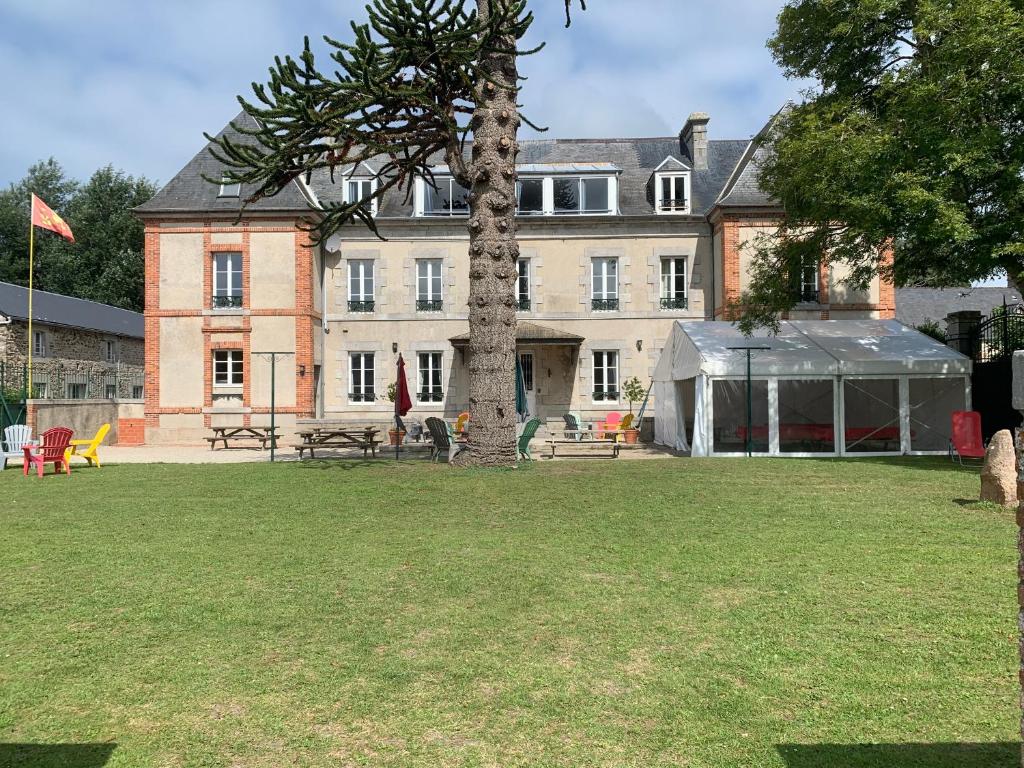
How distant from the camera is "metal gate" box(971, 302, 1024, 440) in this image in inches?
630

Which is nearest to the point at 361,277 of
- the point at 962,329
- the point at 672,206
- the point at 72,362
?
the point at 672,206

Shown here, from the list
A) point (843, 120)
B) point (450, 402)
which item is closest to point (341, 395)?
point (450, 402)

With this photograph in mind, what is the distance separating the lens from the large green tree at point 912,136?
11617 millimetres

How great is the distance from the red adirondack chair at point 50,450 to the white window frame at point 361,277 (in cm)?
1154

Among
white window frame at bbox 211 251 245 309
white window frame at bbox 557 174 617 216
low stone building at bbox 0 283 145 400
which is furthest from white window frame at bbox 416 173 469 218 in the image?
low stone building at bbox 0 283 145 400

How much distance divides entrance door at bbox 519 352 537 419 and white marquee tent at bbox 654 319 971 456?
5005mm

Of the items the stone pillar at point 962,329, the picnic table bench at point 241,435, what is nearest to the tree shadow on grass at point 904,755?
the stone pillar at point 962,329

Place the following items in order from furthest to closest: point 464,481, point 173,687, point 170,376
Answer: point 170,376 → point 464,481 → point 173,687

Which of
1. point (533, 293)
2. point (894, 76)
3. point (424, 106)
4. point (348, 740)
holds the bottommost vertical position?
point (348, 740)

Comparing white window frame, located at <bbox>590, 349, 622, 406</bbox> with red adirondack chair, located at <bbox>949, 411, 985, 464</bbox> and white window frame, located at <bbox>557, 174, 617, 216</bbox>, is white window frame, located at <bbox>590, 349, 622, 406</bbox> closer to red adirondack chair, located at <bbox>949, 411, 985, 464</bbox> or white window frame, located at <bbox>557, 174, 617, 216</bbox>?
white window frame, located at <bbox>557, 174, 617, 216</bbox>

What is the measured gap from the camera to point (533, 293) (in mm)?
23750

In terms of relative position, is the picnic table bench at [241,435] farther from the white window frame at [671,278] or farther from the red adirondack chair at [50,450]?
the white window frame at [671,278]

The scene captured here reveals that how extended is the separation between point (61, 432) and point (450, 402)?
12.0 metres

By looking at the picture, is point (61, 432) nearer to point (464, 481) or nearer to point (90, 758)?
point (464, 481)
